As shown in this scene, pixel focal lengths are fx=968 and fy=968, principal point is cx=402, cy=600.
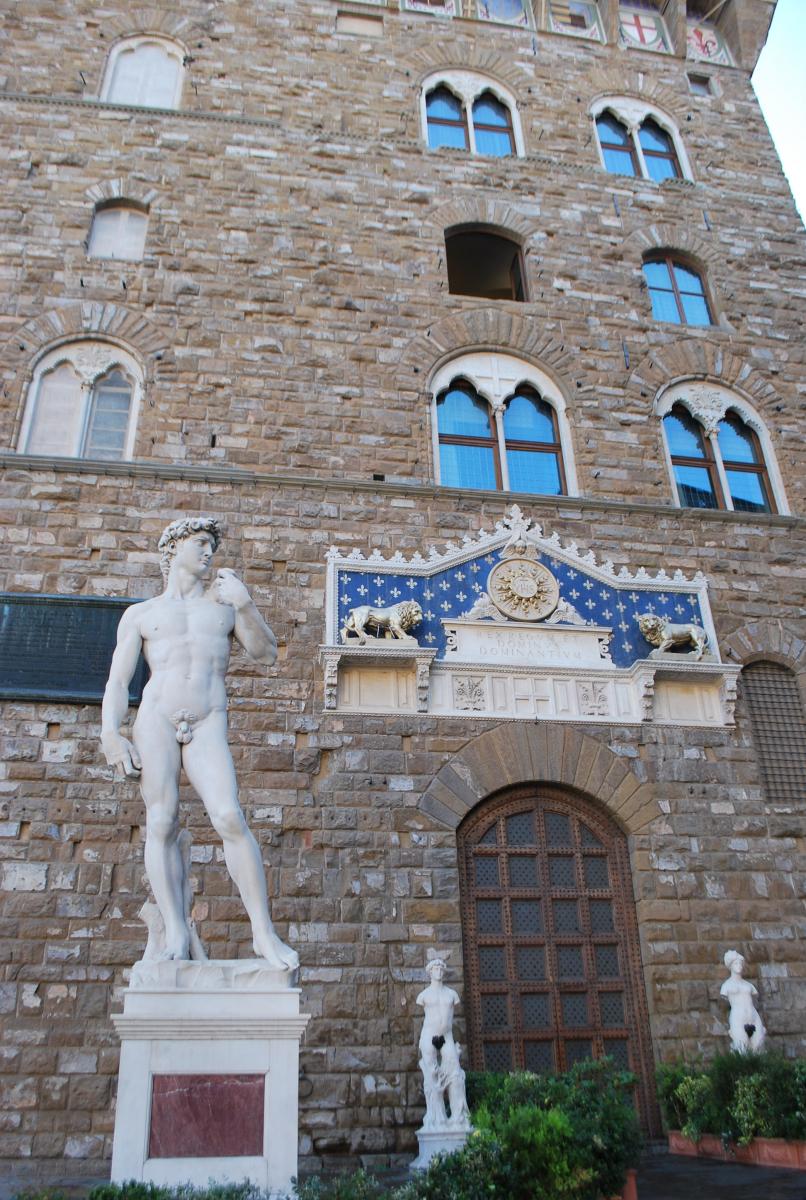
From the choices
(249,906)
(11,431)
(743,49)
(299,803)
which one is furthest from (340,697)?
(743,49)

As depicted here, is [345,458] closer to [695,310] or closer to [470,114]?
[695,310]

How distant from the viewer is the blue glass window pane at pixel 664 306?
12406 millimetres

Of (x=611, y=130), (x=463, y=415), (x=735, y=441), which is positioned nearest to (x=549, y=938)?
(x=463, y=415)

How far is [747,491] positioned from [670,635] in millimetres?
2766

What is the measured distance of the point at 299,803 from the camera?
8.40m

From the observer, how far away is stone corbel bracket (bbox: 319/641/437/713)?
8828mm

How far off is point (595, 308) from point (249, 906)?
905 centimetres

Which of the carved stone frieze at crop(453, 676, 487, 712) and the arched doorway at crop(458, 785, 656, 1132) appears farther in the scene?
the carved stone frieze at crop(453, 676, 487, 712)

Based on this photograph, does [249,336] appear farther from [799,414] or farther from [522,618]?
[799,414]

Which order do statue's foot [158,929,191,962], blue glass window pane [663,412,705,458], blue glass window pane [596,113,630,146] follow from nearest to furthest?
statue's foot [158,929,191,962] < blue glass window pane [663,412,705,458] < blue glass window pane [596,113,630,146]

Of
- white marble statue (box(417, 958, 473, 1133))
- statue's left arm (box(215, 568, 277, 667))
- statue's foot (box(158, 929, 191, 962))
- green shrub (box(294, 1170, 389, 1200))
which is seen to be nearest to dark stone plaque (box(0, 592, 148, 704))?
statue's left arm (box(215, 568, 277, 667))

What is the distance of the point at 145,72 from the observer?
42.9ft

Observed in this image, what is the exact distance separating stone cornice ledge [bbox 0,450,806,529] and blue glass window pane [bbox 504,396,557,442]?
109 centimetres

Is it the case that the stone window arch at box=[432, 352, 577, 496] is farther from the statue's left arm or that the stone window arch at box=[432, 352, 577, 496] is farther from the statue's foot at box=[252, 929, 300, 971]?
the statue's foot at box=[252, 929, 300, 971]
